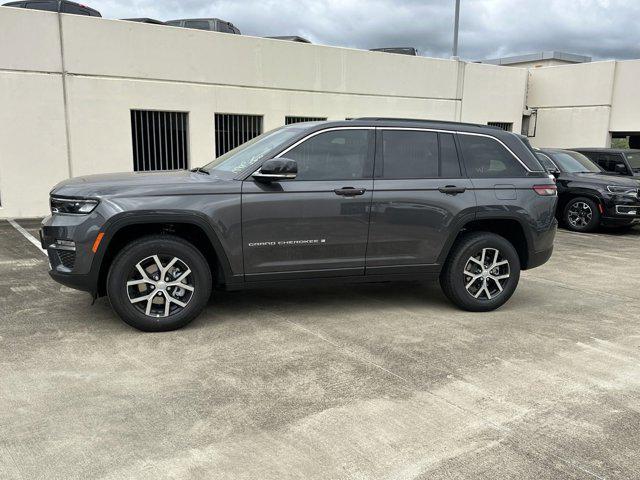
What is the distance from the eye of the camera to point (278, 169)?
451 centimetres

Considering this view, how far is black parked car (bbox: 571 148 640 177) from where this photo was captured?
12234 millimetres

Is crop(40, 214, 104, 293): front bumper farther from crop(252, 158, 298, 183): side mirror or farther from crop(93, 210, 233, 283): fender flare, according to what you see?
crop(252, 158, 298, 183): side mirror

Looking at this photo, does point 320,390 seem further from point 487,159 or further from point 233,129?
point 233,129

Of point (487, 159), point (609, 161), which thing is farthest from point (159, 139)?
point (609, 161)

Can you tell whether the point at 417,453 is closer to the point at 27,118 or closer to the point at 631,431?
the point at 631,431

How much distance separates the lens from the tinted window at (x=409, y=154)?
5.13 metres

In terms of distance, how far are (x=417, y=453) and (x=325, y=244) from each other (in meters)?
2.31

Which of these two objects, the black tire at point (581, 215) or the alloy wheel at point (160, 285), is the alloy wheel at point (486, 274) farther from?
the black tire at point (581, 215)

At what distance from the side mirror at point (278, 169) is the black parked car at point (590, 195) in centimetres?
767

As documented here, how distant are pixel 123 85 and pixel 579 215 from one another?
10330 millimetres

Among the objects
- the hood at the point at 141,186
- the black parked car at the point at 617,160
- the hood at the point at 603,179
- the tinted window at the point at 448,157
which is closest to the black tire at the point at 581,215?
the hood at the point at 603,179

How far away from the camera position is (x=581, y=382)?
12.6ft

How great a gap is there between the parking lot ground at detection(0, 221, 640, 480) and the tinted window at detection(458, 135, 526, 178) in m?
1.42

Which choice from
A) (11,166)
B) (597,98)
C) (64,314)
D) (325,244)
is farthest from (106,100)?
(597,98)
